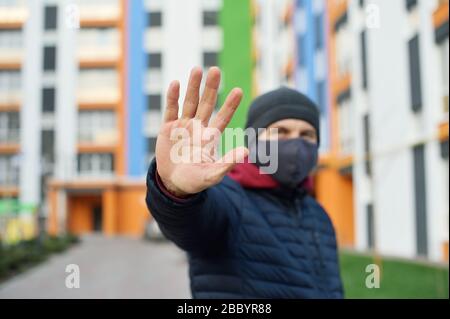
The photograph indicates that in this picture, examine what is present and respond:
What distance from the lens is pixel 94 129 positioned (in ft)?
40.4

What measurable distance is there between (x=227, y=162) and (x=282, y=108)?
44 cm

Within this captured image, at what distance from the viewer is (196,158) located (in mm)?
865

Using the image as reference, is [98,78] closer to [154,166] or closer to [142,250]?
[142,250]

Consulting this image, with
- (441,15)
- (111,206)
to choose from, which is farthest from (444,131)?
(111,206)

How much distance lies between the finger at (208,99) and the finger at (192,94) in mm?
11

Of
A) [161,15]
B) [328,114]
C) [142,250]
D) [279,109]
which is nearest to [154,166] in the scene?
[279,109]

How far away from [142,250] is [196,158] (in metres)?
10.3

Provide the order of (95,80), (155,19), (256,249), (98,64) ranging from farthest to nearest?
(95,80), (98,64), (155,19), (256,249)

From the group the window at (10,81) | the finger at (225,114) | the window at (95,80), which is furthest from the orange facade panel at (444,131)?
the window at (95,80)

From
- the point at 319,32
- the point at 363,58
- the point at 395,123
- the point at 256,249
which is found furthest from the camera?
the point at 319,32

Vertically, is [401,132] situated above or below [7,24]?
below

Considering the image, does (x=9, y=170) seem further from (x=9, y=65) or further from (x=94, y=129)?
(x=9, y=65)

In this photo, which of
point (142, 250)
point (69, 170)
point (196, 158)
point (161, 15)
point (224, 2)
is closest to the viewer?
point (196, 158)

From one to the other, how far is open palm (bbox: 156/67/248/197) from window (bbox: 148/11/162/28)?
12.6 ft
